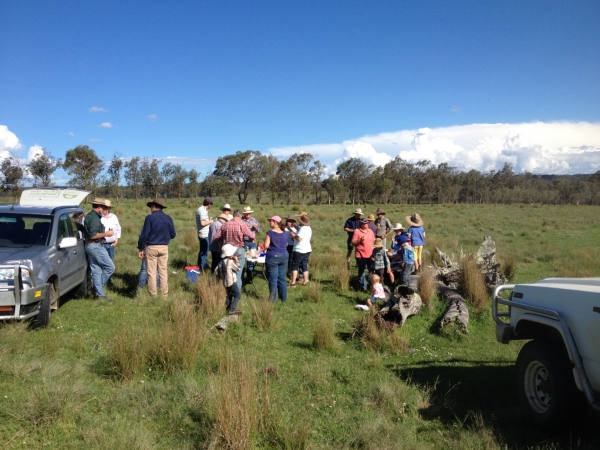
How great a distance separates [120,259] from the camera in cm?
1209

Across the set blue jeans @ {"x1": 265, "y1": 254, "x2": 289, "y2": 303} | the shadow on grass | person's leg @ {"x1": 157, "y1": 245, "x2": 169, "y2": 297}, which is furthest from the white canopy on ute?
the shadow on grass

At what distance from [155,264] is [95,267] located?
1.08 meters

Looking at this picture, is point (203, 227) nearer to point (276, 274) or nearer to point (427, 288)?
point (276, 274)

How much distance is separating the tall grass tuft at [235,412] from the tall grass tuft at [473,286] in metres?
5.94

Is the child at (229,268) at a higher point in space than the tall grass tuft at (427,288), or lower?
higher

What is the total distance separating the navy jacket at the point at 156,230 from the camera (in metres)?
8.03

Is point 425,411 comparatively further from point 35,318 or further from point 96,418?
point 35,318

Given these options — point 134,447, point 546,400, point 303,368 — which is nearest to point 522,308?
point 546,400

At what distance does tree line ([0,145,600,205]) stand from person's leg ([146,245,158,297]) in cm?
2680

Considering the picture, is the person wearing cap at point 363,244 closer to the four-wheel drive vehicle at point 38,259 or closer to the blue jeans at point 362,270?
the blue jeans at point 362,270

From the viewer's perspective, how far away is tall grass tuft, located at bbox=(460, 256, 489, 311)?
336 inches

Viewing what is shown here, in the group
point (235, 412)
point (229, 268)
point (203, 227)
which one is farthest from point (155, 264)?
point (235, 412)

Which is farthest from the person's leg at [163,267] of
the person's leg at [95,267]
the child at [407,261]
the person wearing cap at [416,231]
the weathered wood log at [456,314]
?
the person wearing cap at [416,231]

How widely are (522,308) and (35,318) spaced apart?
6.25 m
